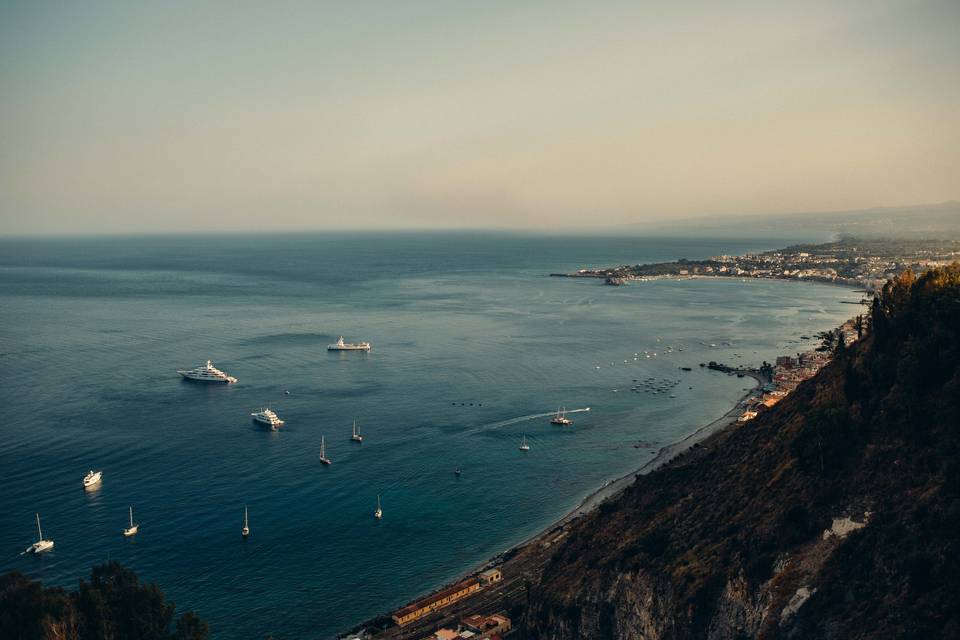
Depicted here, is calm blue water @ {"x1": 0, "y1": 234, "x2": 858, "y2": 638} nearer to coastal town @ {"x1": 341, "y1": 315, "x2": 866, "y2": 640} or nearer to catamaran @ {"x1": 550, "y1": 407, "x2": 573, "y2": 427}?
catamaran @ {"x1": 550, "y1": 407, "x2": 573, "y2": 427}

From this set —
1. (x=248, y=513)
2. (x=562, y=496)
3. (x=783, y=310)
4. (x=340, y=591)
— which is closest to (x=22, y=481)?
(x=248, y=513)

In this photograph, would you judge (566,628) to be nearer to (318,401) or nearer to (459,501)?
(459,501)

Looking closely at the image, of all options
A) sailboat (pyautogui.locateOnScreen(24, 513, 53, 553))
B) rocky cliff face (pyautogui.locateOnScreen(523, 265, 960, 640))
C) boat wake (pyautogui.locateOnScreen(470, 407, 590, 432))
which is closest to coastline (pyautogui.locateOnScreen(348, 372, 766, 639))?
rocky cliff face (pyautogui.locateOnScreen(523, 265, 960, 640))

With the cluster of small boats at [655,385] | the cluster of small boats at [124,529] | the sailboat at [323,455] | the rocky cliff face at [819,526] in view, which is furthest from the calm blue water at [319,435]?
the rocky cliff face at [819,526]

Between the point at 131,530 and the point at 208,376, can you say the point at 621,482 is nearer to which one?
the point at 131,530

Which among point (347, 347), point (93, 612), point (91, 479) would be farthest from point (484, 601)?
point (347, 347)

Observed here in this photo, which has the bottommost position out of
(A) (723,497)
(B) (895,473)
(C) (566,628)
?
(C) (566,628)
